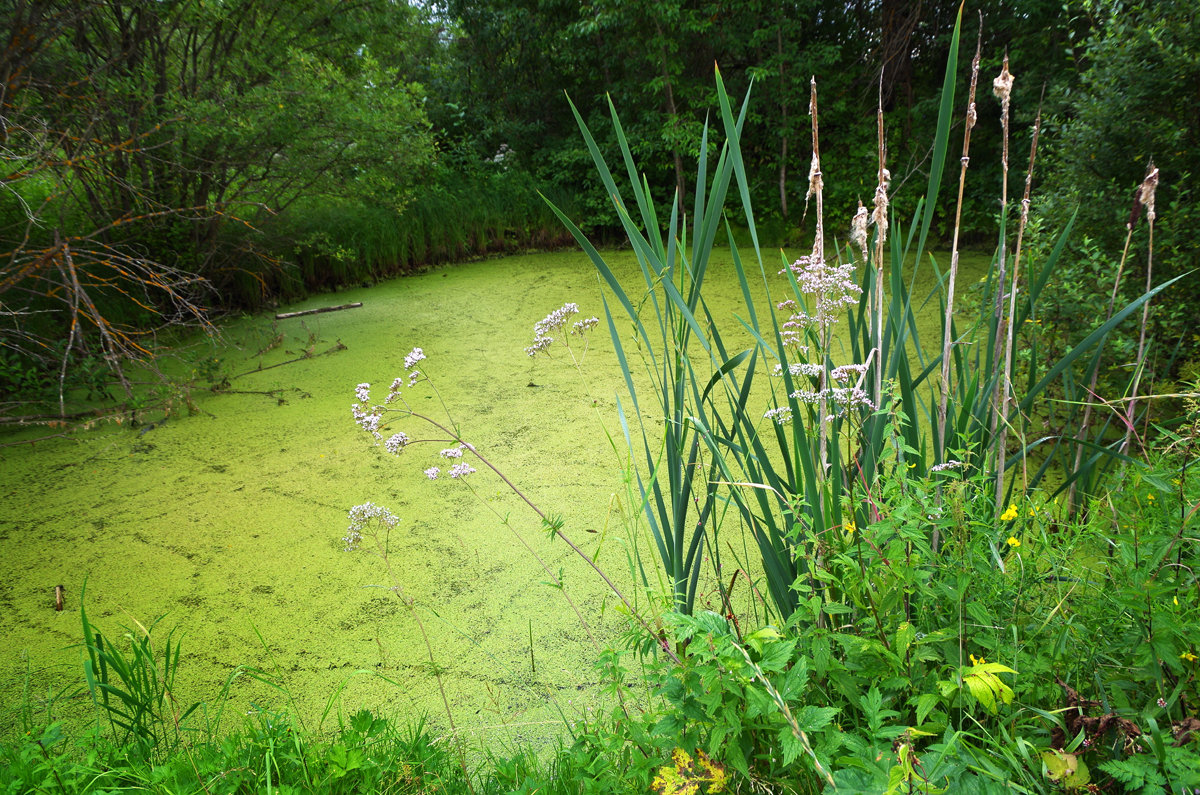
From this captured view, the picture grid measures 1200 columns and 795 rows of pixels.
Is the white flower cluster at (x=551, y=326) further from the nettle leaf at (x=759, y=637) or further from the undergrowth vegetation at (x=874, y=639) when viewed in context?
the nettle leaf at (x=759, y=637)

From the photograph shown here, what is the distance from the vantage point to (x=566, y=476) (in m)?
2.31

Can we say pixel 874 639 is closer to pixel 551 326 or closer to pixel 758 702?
pixel 758 702

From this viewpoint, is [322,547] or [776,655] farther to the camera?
[322,547]

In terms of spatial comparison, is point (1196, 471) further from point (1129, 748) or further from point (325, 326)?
point (325, 326)

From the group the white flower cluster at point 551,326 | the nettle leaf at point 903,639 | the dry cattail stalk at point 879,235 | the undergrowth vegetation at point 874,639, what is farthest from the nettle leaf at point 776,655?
the white flower cluster at point 551,326

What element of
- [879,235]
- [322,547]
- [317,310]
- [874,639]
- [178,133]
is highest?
[178,133]

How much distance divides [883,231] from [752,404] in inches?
70.7

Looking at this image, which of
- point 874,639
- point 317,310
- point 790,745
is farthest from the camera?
point 317,310

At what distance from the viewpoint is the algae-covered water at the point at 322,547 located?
60.6 inches

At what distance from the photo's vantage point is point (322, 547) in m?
2.03

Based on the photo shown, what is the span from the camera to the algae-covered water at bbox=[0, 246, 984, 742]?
5.05 feet

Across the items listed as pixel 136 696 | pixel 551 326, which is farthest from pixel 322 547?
pixel 551 326

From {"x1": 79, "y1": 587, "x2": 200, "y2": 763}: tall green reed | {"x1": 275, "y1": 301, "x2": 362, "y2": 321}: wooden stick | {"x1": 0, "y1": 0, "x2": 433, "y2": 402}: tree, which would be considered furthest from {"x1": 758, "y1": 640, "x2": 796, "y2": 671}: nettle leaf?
{"x1": 275, "y1": 301, "x2": 362, "y2": 321}: wooden stick

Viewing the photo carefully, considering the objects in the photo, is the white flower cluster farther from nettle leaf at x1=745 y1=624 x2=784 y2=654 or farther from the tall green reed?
the tall green reed
